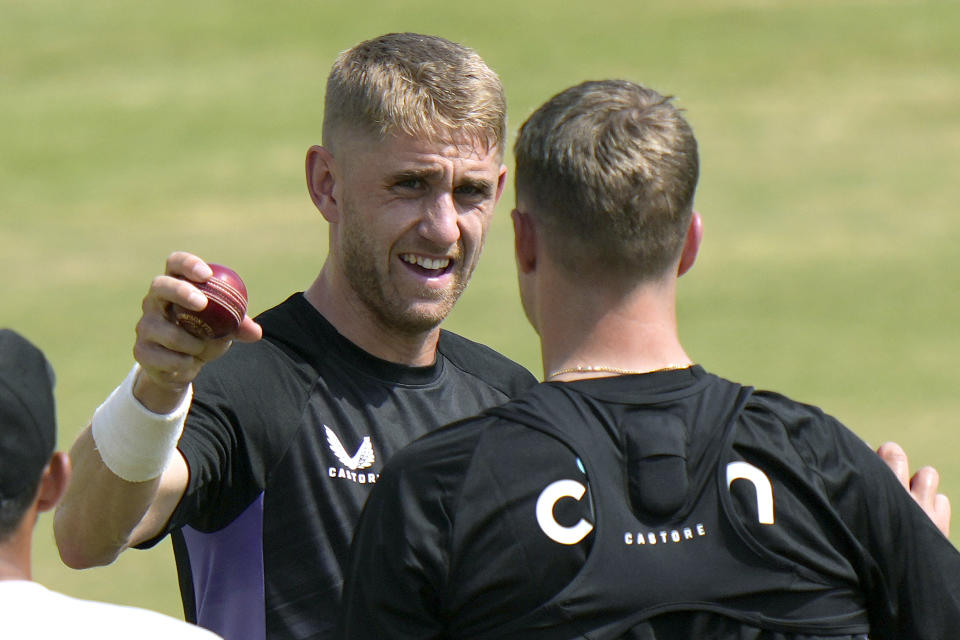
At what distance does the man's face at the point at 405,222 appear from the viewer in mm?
3779

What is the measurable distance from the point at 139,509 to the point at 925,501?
1.56 metres

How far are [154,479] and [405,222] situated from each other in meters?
1.00

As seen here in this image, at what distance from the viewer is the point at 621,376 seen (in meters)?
2.75

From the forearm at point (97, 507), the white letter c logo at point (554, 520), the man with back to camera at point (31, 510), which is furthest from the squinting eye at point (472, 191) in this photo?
the man with back to camera at point (31, 510)

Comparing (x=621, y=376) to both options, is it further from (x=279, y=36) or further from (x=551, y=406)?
(x=279, y=36)

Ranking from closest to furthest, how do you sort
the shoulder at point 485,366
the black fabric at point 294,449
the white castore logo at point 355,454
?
the black fabric at point 294,449, the white castore logo at point 355,454, the shoulder at point 485,366

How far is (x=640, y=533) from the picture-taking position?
2623mm

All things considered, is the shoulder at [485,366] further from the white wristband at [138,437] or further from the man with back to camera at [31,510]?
the man with back to camera at [31,510]

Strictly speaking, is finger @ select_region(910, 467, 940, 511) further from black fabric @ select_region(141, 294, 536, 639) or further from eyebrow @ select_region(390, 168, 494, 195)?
eyebrow @ select_region(390, 168, 494, 195)

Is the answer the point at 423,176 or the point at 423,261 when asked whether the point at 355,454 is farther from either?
the point at 423,176

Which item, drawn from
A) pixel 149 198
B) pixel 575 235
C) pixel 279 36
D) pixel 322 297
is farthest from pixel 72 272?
pixel 575 235

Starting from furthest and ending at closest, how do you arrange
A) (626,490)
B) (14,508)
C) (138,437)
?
(138,437), (626,490), (14,508)

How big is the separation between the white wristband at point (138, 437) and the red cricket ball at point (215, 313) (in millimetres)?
175

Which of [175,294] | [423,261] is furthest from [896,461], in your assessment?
[175,294]
